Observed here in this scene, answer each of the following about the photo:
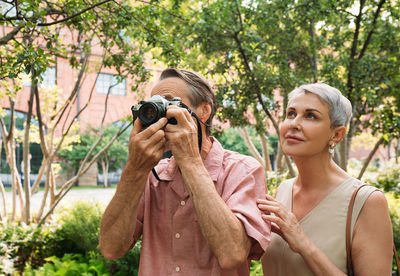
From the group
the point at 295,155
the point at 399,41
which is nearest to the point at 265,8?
the point at 399,41

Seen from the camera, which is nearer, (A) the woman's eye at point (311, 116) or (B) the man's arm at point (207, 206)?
(B) the man's arm at point (207, 206)

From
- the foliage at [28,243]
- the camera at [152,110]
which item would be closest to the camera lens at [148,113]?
the camera at [152,110]

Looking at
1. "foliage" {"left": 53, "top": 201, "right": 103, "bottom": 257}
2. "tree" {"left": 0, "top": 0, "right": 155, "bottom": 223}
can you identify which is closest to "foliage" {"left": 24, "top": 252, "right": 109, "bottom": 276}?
"foliage" {"left": 53, "top": 201, "right": 103, "bottom": 257}

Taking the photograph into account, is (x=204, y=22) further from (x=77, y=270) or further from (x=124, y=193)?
(x=124, y=193)

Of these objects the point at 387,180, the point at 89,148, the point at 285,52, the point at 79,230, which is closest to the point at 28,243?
the point at 79,230

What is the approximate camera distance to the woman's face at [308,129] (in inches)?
68.2

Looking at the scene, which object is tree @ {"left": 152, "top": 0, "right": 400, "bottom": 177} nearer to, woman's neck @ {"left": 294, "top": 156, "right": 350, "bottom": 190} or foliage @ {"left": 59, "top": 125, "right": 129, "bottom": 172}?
woman's neck @ {"left": 294, "top": 156, "right": 350, "bottom": 190}

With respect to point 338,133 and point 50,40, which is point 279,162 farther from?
point 338,133

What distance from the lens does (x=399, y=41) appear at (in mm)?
5797

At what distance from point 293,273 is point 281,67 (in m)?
4.69

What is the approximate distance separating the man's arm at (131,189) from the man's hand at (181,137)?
0.04 metres

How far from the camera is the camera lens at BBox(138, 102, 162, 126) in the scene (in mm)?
1260

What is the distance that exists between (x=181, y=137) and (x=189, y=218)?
1.13ft

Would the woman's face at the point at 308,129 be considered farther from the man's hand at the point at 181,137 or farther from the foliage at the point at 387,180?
the foliage at the point at 387,180
